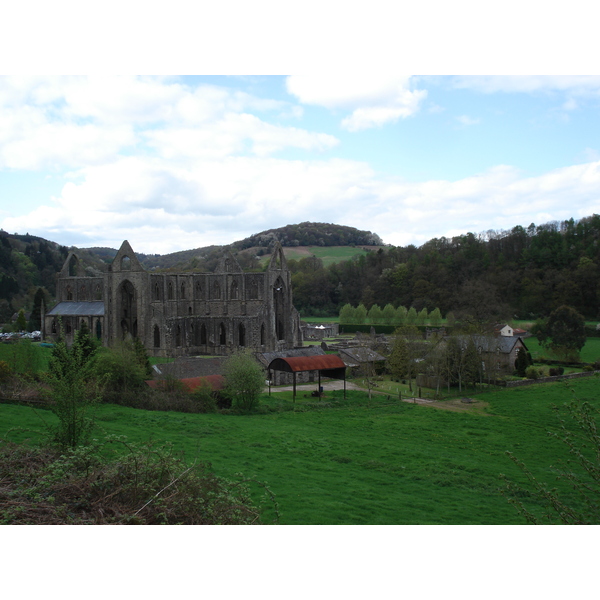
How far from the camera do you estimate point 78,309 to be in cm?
5125

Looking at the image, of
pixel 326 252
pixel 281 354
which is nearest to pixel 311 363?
pixel 281 354

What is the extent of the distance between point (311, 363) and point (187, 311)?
22.6 metres

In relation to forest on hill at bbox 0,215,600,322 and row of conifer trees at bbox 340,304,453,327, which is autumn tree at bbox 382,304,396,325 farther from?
forest on hill at bbox 0,215,600,322

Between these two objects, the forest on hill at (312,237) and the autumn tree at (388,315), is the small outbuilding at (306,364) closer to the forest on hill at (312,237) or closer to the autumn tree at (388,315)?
the autumn tree at (388,315)

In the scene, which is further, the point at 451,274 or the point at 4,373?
the point at 451,274

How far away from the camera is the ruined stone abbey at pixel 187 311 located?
155ft

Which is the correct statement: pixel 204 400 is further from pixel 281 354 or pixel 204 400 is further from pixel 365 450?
pixel 281 354

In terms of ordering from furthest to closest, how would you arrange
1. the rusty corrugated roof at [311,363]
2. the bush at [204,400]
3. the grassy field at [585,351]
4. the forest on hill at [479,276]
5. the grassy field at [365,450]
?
the forest on hill at [479,276] < the grassy field at [585,351] < the rusty corrugated roof at [311,363] < the bush at [204,400] < the grassy field at [365,450]

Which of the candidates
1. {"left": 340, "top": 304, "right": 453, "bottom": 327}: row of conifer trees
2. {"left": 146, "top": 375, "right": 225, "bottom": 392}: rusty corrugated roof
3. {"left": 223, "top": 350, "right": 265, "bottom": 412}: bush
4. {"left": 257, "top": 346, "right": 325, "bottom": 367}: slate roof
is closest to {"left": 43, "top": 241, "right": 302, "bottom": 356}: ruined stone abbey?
{"left": 257, "top": 346, "right": 325, "bottom": 367}: slate roof

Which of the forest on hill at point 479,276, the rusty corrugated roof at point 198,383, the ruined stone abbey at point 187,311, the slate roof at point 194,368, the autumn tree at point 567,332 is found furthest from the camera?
the forest on hill at point 479,276

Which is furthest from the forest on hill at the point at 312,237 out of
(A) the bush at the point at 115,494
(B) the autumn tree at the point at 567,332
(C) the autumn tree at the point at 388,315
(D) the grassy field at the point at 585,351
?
(A) the bush at the point at 115,494

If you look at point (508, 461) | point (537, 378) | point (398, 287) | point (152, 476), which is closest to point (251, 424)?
point (508, 461)

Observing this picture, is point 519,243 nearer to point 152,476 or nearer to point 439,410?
point 439,410

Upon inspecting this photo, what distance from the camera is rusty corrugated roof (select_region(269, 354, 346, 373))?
3117 centimetres
